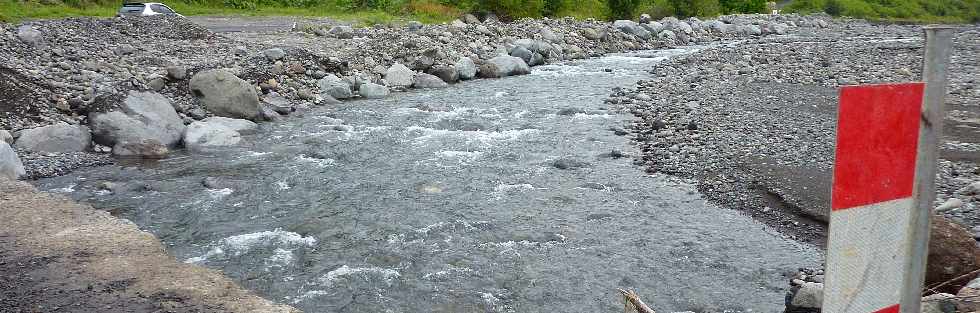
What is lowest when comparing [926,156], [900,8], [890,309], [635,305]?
[635,305]

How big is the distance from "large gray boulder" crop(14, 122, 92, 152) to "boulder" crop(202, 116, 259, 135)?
210 cm

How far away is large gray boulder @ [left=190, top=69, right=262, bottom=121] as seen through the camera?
14.4 meters

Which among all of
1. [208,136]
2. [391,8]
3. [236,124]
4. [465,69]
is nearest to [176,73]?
[236,124]

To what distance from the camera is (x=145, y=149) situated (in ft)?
38.9

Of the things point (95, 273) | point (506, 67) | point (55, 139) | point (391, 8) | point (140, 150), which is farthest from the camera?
point (391, 8)

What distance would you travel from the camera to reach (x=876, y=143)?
2.22 m

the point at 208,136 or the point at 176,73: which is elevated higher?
the point at 176,73

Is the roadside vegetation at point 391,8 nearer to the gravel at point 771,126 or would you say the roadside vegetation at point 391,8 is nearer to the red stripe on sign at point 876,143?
the gravel at point 771,126

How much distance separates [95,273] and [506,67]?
53.3ft

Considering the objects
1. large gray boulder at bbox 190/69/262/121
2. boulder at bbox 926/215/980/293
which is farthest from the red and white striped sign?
large gray boulder at bbox 190/69/262/121

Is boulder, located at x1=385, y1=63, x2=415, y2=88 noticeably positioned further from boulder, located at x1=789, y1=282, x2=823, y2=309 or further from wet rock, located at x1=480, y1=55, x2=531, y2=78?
boulder, located at x1=789, y1=282, x2=823, y2=309

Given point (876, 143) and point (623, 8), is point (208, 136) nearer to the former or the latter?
point (876, 143)

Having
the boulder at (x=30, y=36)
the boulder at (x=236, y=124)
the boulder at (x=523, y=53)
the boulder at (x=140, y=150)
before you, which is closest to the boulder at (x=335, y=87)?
the boulder at (x=236, y=124)

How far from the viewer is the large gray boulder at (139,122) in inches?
475
